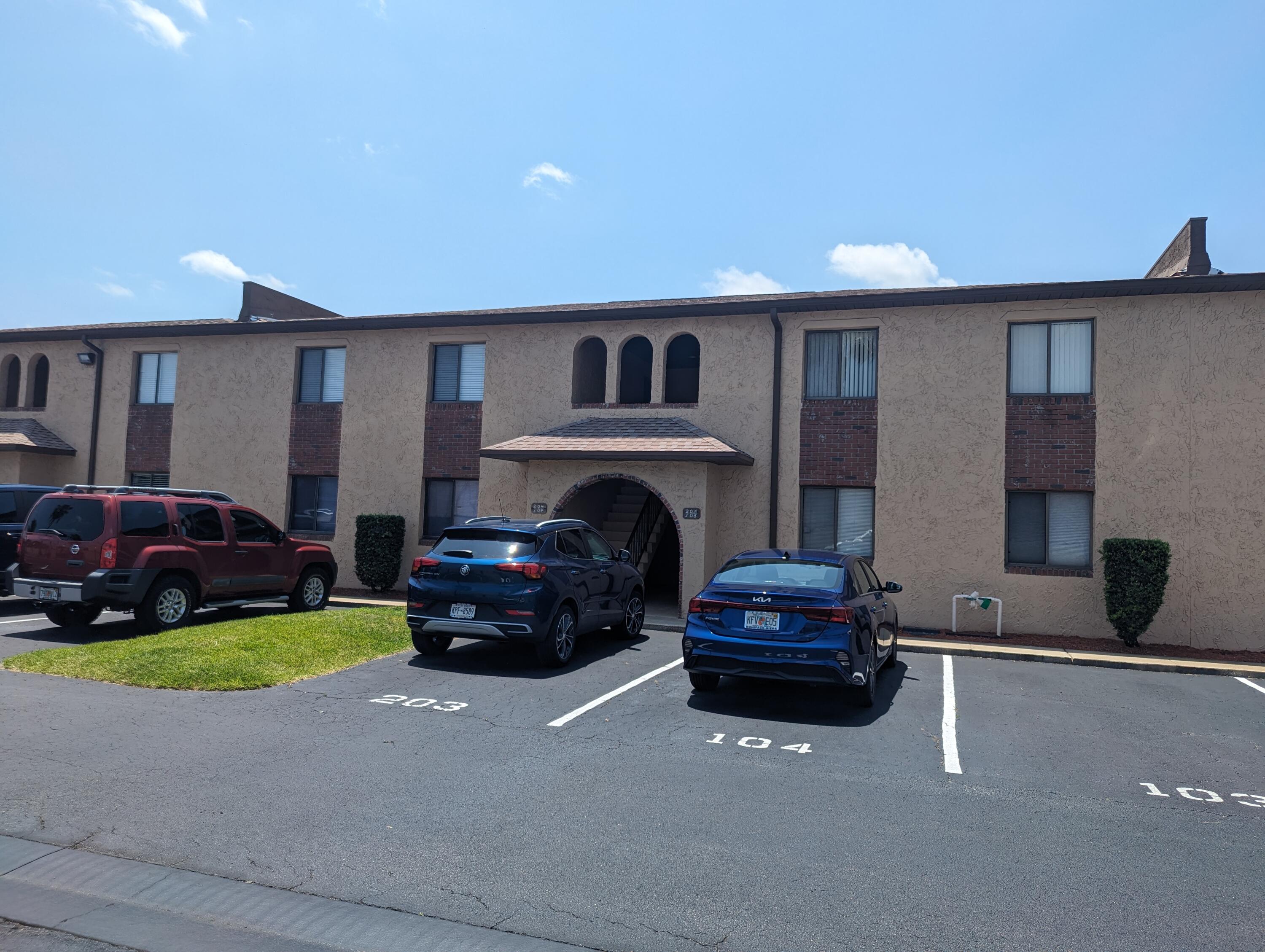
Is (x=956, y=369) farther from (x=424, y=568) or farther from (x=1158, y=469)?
(x=424, y=568)

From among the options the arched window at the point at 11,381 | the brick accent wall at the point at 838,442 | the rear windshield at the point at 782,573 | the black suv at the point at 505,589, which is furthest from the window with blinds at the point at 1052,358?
the arched window at the point at 11,381

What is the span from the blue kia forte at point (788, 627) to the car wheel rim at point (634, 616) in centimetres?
306

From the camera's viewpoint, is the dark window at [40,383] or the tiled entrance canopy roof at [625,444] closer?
the tiled entrance canopy roof at [625,444]

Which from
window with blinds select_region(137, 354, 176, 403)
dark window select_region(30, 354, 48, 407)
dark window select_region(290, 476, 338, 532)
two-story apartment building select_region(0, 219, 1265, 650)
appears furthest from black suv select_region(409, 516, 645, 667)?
dark window select_region(30, 354, 48, 407)

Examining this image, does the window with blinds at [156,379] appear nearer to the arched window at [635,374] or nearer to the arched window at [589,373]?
the arched window at [589,373]

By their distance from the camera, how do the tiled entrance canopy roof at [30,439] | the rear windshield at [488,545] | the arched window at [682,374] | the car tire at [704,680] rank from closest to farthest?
the car tire at [704,680]
the rear windshield at [488,545]
the tiled entrance canopy roof at [30,439]
the arched window at [682,374]

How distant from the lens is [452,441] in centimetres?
1731

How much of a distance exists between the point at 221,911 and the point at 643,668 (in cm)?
635

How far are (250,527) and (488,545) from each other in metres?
4.93

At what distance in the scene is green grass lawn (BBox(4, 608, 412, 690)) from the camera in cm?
836

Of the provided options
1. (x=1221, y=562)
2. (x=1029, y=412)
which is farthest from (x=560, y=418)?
(x=1221, y=562)

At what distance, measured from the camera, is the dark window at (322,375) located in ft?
60.0

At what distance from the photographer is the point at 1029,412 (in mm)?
14180

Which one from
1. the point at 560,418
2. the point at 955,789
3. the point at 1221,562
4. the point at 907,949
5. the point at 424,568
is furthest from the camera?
the point at 560,418
